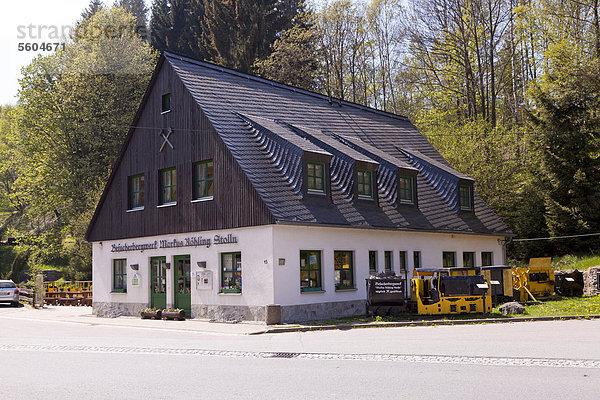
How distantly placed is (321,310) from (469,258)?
1142 cm

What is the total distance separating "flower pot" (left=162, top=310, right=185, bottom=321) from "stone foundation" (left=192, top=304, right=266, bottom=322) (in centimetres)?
46

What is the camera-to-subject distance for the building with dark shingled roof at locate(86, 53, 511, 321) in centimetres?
2319

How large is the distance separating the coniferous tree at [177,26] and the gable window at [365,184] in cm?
3915

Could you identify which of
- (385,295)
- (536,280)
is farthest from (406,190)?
(385,295)

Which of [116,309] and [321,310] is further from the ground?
[321,310]

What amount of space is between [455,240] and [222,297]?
1247 centimetres

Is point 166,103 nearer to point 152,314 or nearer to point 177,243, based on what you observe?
point 177,243

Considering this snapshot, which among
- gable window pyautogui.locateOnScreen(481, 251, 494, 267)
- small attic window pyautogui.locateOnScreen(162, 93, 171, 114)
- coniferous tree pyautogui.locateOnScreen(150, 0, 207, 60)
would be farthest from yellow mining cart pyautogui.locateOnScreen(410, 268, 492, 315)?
coniferous tree pyautogui.locateOnScreen(150, 0, 207, 60)

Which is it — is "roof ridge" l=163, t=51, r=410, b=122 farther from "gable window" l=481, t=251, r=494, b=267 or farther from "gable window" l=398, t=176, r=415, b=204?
"gable window" l=481, t=251, r=494, b=267

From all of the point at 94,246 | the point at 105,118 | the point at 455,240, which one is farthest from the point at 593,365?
the point at 105,118

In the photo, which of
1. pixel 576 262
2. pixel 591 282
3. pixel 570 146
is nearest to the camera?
pixel 591 282

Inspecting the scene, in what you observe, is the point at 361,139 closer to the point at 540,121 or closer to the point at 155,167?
the point at 155,167

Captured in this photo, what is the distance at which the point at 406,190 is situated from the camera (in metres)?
29.5

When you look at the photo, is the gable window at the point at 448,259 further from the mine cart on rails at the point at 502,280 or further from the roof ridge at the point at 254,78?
the roof ridge at the point at 254,78
